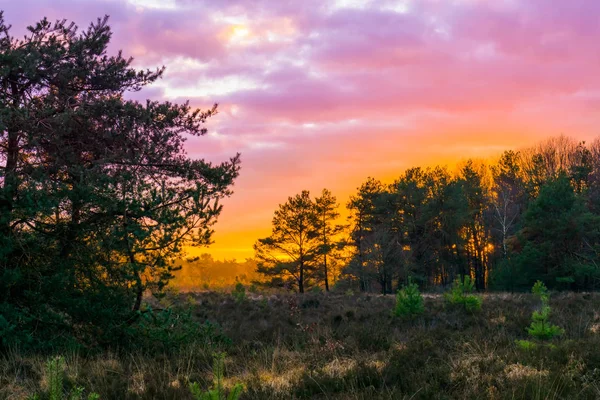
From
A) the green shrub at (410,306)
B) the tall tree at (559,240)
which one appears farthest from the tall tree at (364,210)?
the green shrub at (410,306)

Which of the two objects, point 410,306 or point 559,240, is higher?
point 559,240

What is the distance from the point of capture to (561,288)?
83.3 feet

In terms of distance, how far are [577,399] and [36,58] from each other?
9.71m

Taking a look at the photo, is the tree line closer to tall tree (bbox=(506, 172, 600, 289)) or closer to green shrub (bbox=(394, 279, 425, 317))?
tall tree (bbox=(506, 172, 600, 289))

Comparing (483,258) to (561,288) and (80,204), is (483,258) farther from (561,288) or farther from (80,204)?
(80,204)

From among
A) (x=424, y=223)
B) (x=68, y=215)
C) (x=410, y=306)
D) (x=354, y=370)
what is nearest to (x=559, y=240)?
(x=424, y=223)

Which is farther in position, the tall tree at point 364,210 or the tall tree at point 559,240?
the tall tree at point 364,210

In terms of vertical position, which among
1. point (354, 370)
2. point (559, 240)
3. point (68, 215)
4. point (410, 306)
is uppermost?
point (68, 215)

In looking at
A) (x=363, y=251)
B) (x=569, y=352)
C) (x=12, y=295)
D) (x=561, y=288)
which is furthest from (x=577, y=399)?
(x=363, y=251)

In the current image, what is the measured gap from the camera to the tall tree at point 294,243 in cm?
3628

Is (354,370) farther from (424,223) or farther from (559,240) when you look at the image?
(424,223)

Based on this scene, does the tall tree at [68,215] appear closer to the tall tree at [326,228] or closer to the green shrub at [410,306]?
the green shrub at [410,306]

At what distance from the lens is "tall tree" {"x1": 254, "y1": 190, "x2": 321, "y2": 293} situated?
36.3 m

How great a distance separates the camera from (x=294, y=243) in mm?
36844
